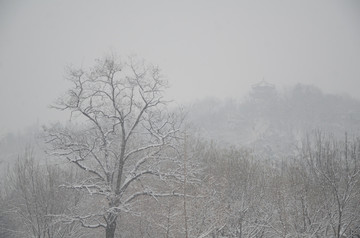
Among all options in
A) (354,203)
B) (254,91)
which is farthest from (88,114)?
(254,91)

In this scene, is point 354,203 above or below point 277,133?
below

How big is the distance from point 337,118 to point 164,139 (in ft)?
331

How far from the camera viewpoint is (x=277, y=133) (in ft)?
288

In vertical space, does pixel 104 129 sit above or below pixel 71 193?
above

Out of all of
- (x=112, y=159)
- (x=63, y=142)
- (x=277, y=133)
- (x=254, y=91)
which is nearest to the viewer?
(x=63, y=142)

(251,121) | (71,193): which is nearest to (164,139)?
(71,193)

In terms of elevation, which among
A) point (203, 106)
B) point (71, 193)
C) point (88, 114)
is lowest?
point (71, 193)

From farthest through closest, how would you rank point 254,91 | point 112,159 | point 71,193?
point 254,91
point 71,193
point 112,159

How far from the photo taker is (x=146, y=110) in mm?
13914

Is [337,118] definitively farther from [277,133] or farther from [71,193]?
[71,193]

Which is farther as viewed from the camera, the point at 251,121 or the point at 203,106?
the point at 203,106

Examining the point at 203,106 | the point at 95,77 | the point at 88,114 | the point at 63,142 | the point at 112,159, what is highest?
the point at 203,106

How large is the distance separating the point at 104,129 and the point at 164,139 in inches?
131

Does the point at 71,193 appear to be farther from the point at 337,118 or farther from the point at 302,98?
the point at 302,98
